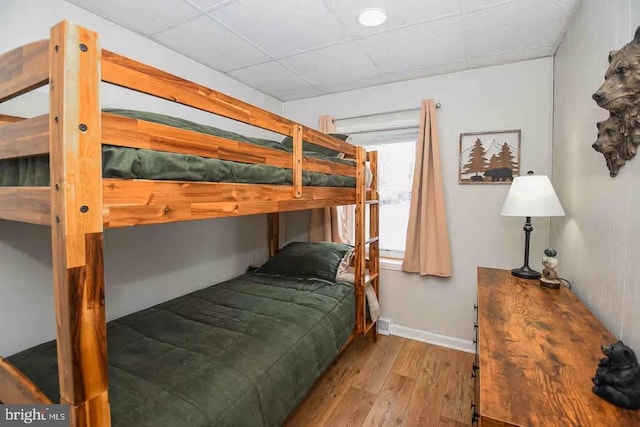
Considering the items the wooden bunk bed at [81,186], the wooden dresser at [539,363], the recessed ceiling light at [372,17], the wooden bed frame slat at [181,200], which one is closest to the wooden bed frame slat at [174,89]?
the wooden bunk bed at [81,186]

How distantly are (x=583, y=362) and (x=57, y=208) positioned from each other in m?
Result: 1.55

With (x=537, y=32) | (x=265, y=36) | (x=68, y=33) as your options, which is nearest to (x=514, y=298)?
(x=537, y=32)

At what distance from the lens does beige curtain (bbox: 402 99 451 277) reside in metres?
2.57

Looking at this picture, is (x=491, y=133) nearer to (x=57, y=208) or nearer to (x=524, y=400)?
(x=524, y=400)

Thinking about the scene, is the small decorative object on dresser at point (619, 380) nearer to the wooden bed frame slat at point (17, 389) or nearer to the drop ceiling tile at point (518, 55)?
the wooden bed frame slat at point (17, 389)

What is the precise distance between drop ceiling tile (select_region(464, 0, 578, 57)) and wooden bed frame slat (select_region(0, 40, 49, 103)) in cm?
206

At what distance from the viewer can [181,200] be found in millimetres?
998

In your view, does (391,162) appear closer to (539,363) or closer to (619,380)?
(539,363)

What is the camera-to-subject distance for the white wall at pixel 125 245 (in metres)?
1.47

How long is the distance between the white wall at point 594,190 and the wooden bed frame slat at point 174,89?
57.2 inches

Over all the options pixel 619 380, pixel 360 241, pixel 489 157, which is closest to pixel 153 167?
pixel 619 380

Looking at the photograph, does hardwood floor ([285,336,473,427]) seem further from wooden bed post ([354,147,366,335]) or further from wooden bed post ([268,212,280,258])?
wooden bed post ([268,212,280,258])

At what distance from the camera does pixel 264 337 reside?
1.55 m

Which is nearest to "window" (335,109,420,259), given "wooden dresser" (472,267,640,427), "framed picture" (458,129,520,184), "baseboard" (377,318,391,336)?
"framed picture" (458,129,520,184)
